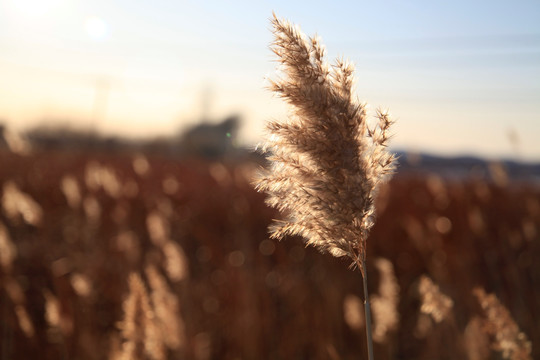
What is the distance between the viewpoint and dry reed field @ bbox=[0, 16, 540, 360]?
1082 mm

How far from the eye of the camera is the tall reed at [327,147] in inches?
41.8

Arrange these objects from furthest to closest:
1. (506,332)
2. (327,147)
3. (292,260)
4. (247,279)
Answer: (292,260) → (247,279) → (506,332) → (327,147)

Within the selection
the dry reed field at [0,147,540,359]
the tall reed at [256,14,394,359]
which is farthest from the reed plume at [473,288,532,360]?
the tall reed at [256,14,394,359]

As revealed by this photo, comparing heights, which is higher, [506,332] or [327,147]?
[327,147]

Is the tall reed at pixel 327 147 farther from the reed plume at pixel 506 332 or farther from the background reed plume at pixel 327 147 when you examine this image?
the reed plume at pixel 506 332

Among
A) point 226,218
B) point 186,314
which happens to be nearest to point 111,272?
point 186,314

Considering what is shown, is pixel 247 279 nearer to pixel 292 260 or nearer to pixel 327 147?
pixel 292 260

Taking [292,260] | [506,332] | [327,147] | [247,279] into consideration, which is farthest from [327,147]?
[292,260]

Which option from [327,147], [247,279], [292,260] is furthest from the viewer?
[292,260]

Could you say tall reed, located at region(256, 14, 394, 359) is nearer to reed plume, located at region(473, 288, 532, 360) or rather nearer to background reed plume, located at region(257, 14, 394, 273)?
background reed plume, located at region(257, 14, 394, 273)

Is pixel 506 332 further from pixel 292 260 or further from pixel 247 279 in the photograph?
pixel 292 260

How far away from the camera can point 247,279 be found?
3.29 m

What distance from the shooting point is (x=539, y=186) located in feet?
24.3

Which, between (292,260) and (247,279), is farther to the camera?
(292,260)
